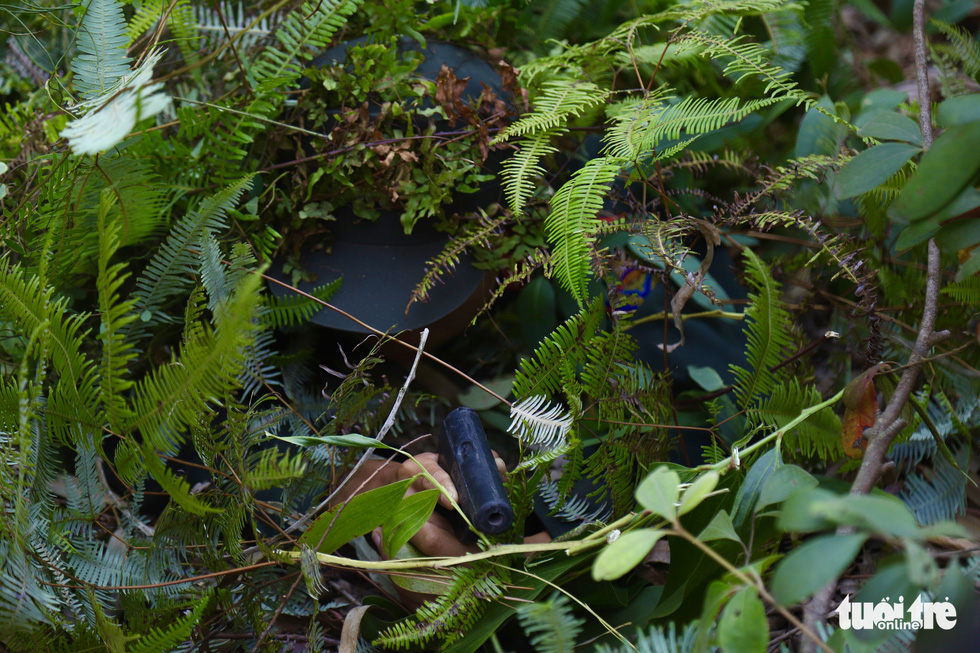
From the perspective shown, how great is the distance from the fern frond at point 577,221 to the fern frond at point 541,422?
0.47ft

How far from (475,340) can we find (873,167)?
2.26 feet

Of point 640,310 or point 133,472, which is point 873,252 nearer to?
point 640,310

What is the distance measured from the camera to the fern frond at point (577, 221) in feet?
2.69

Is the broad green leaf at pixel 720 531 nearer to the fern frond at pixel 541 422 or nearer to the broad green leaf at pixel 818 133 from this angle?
the fern frond at pixel 541 422

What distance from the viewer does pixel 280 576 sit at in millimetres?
864

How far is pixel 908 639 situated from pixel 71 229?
3.71 ft

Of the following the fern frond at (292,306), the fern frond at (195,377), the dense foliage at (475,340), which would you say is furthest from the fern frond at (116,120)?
the fern frond at (292,306)

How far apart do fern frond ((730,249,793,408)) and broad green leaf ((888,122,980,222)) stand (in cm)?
24

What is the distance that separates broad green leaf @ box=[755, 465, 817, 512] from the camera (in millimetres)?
623

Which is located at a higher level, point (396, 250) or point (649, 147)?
point (649, 147)

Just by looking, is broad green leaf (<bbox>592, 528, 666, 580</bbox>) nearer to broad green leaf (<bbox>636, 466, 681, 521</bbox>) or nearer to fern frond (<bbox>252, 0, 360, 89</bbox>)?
broad green leaf (<bbox>636, 466, 681, 521</bbox>)

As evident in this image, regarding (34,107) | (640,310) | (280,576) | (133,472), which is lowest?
(280,576)

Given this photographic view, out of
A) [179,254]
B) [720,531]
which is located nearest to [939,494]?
[720,531]

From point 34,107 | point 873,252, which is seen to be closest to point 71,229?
point 34,107
